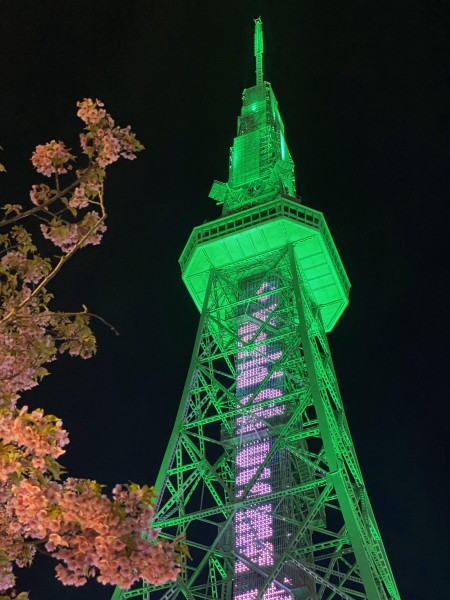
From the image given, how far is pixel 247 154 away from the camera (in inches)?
1470

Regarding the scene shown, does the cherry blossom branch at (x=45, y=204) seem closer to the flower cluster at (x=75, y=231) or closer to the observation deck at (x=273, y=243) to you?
the flower cluster at (x=75, y=231)

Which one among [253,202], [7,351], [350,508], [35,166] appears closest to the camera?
[7,351]

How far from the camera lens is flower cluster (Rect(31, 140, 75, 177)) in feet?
27.3

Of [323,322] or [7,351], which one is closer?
[7,351]

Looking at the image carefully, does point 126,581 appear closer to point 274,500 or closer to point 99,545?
point 99,545

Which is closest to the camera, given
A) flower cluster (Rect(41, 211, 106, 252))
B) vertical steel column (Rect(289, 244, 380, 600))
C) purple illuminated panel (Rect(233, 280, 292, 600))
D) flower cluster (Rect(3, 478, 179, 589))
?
flower cluster (Rect(3, 478, 179, 589))

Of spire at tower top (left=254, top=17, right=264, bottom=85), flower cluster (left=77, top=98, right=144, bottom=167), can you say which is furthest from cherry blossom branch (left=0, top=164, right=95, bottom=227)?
spire at tower top (left=254, top=17, right=264, bottom=85)

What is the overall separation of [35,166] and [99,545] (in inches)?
185

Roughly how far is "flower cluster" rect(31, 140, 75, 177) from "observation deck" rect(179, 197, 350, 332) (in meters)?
22.7

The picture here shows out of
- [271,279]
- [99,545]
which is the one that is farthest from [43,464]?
[271,279]

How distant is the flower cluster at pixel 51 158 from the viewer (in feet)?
27.3

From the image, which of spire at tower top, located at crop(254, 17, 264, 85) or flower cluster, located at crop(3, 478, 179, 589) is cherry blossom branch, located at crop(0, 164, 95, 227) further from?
spire at tower top, located at crop(254, 17, 264, 85)

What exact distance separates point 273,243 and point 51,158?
23531 mm

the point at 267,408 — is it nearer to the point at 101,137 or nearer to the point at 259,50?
the point at 101,137
